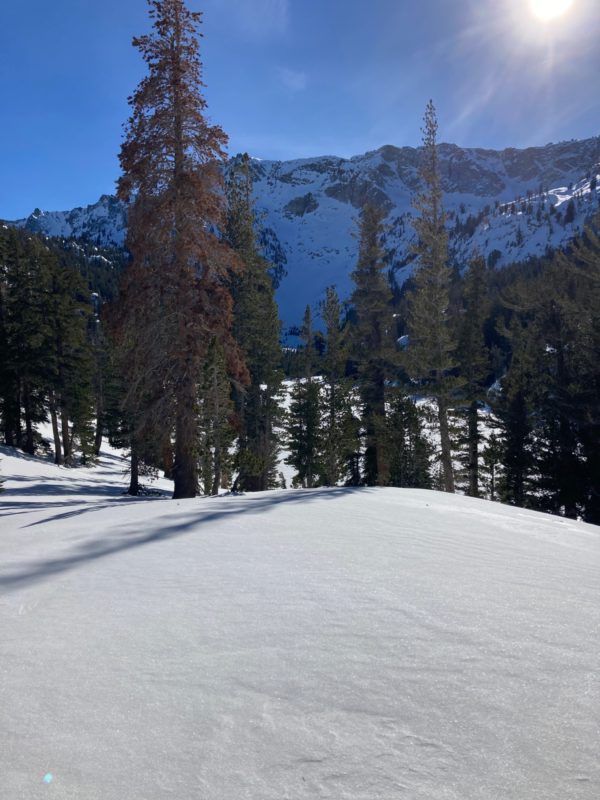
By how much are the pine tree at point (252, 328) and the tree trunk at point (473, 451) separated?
458 inches

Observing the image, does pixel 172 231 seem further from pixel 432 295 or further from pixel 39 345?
pixel 39 345

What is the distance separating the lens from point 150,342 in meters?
13.6

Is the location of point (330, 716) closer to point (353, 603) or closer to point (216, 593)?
point (353, 603)

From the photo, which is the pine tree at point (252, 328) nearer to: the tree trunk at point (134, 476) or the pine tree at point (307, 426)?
the pine tree at point (307, 426)

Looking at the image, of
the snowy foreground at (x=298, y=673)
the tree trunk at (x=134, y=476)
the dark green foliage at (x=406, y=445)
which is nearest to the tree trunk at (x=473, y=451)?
the dark green foliage at (x=406, y=445)

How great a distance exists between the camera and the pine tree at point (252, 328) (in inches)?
1099

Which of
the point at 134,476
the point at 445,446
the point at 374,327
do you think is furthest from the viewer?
the point at 374,327

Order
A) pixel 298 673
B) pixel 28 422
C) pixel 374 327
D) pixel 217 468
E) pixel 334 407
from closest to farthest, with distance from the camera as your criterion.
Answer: pixel 298 673 < pixel 217 468 < pixel 374 327 < pixel 28 422 < pixel 334 407

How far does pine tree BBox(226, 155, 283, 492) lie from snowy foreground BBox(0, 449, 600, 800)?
2221 cm

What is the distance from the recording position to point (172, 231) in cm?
1398

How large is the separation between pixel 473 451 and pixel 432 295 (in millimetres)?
10276

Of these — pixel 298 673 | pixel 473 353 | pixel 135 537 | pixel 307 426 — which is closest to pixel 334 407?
pixel 307 426

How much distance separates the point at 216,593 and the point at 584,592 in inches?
97.9

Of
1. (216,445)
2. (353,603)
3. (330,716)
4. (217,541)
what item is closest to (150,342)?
(216,445)
